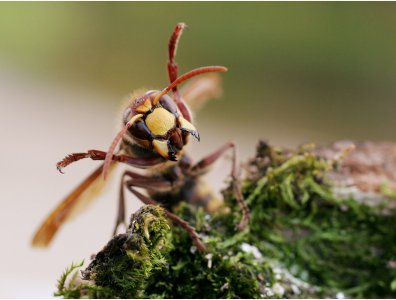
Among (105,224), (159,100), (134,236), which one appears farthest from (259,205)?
(105,224)

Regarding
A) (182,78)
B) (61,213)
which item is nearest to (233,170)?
(182,78)

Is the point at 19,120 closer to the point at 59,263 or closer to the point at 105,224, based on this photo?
the point at 105,224

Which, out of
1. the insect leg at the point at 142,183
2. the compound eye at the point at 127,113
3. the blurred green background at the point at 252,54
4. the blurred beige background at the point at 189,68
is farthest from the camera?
the blurred green background at the point at 252,54

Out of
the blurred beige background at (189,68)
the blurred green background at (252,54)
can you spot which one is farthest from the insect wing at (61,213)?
the blurred green background at (252,54)

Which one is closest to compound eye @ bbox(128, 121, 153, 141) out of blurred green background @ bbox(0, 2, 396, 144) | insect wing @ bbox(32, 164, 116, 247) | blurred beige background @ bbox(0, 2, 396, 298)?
insect wing @ bbox(32, 164, 116, 247)

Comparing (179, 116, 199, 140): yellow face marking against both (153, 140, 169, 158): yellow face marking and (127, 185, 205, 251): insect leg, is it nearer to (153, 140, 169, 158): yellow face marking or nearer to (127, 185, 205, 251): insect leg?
(153, 140, 169, 158): yellow face marking

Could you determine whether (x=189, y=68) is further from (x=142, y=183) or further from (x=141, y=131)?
(x=141, y=131)

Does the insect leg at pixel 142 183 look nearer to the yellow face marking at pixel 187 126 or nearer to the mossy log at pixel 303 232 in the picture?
the mossy log at pixel 303 232
